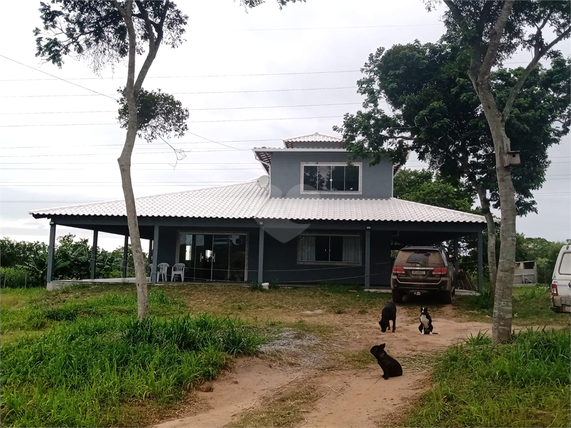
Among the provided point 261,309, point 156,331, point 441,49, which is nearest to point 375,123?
point 441,49

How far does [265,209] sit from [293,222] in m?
1.35

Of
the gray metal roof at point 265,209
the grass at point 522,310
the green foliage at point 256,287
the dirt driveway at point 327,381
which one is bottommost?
the dirt driveway at point 327,381

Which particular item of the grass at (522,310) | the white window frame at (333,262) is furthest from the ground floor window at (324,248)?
the grass at (522,310)

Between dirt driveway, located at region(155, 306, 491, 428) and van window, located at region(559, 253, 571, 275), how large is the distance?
101 inches

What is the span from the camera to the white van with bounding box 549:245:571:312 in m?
9.80

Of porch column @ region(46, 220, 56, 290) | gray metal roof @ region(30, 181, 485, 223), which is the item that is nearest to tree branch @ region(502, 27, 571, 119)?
gray metal roof @ region(30, 181, 485, 223)

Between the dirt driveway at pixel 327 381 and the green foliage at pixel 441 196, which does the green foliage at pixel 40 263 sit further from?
the green foliage at pixel 441 196

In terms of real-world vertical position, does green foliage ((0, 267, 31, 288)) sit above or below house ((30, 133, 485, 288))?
below

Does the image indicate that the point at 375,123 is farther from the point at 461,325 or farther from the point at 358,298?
the point at 461,325

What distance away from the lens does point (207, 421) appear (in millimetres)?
5355

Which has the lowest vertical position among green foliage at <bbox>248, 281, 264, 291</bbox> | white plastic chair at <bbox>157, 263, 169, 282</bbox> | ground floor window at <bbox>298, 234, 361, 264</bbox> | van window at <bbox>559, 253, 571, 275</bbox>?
green foliage at <bbox>248, 281, 264, 291</bbox>

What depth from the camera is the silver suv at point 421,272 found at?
13430 millimetres

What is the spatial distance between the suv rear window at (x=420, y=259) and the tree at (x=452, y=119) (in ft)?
8.49

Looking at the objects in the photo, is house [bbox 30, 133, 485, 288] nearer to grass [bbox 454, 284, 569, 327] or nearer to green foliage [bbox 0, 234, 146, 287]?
green foliage [bbox 0, 234, 146, 287]
